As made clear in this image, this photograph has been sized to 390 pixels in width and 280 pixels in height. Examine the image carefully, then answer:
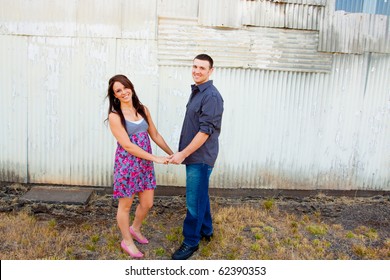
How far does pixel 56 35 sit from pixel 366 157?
17.4 feet

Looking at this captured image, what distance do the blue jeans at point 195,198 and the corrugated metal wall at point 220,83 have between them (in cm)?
193

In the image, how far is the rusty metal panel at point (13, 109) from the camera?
6.07m

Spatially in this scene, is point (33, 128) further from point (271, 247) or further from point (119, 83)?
point (271, 247)

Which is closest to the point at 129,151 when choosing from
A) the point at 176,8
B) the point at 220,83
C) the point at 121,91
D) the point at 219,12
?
the point at 121,91

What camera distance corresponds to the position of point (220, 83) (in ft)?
20.5

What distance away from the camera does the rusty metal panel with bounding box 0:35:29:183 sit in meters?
6.07

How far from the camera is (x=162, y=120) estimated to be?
6.26 meters

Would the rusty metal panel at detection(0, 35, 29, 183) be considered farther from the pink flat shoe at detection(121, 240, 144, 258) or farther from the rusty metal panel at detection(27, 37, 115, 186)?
the pink flat shoe at detection(121, 240, 144, 258)

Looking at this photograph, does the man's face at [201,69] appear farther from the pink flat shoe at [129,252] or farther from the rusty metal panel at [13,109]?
the rusty metal panel at [13,109]

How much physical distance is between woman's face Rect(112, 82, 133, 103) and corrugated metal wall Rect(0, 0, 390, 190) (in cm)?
192

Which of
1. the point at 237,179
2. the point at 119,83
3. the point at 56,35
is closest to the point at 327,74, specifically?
the point at 237,179

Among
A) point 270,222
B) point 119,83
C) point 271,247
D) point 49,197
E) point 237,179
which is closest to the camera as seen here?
point 119,83

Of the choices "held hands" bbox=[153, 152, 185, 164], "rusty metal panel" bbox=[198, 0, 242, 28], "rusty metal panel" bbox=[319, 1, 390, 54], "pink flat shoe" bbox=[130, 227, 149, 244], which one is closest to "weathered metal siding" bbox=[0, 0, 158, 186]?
"rusty metal panel" bbox=[198, 0, 242, 28]

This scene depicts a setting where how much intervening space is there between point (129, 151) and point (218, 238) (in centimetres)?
170
